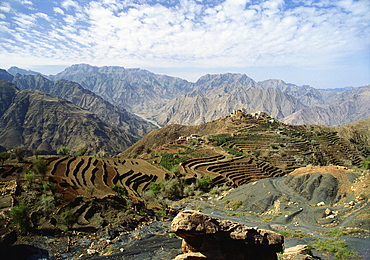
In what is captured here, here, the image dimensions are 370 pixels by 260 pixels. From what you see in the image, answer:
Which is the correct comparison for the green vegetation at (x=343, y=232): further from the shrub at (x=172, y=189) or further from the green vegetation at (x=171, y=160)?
the green vegetation at (x=171, y=160)

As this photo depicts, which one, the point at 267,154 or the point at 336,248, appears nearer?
the point at 336,248

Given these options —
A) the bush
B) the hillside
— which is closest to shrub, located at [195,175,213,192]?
the hillside

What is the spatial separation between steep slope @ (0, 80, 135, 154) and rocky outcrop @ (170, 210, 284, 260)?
154940 mm

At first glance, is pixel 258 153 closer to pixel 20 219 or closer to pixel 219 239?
pixel 20 219

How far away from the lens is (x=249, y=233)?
8.77 metres

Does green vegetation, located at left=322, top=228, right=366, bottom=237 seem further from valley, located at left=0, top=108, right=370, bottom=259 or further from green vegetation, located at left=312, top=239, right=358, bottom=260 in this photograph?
green vegetation, located at left=312, top=239, right=358, bottom=260

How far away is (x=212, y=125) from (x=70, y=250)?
338ft

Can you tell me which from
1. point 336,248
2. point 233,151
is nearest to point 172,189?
point 336,248

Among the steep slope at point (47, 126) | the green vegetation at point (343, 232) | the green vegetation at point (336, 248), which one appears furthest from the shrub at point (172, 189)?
the steep slope at point (47, 126)

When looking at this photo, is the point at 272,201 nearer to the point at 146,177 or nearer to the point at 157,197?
the point at 157,197

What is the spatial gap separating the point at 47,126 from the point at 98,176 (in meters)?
153

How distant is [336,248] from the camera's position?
1439 centimetres

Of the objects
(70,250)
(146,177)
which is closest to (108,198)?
(70,250)

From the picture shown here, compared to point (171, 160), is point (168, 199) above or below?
below
